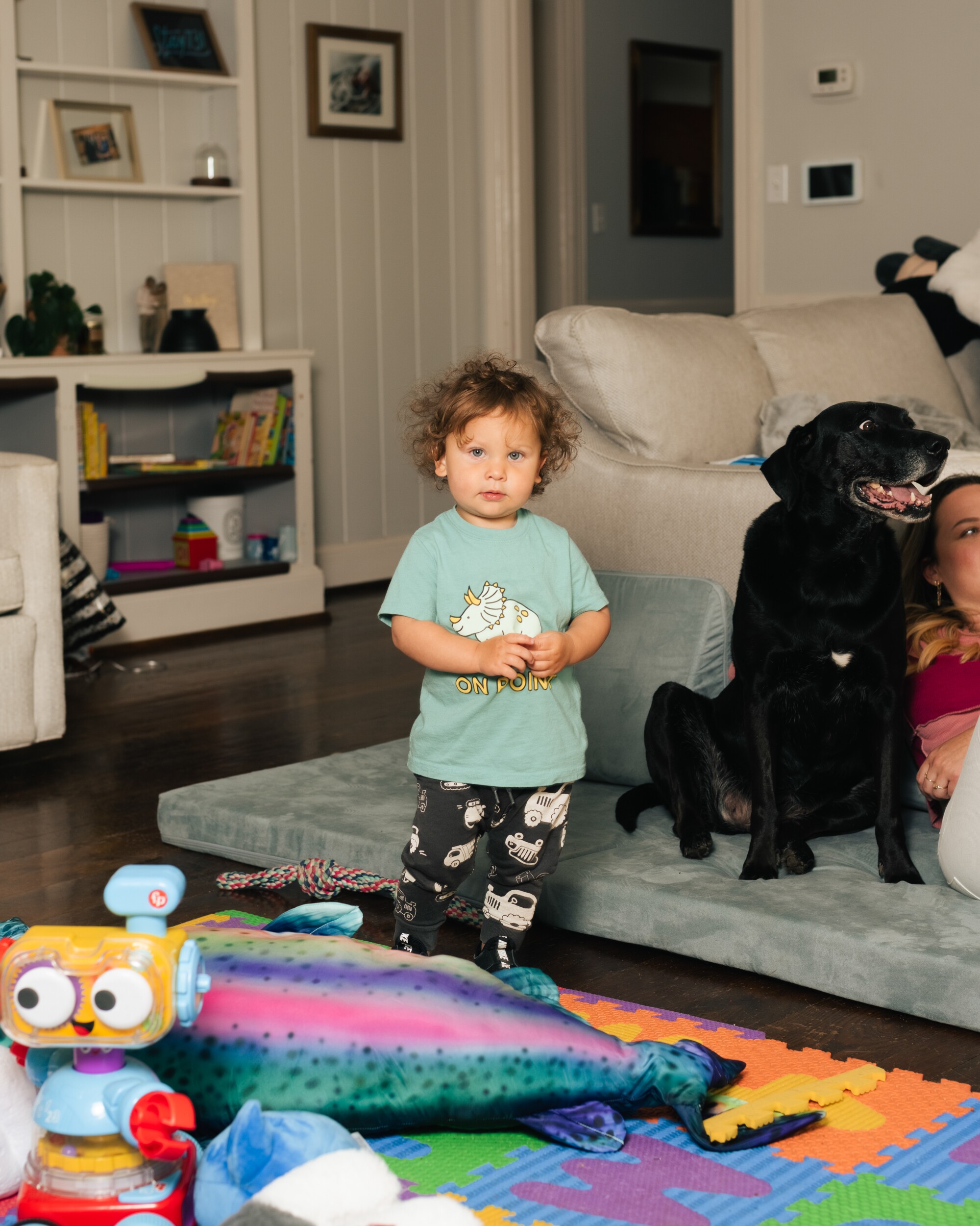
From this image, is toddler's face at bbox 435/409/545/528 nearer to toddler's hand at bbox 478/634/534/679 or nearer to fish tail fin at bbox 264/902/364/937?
toddler's hand at bbox 478/634/534/679

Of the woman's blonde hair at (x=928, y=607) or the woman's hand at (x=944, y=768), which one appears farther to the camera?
the woman's blonde hair at (x=928, y=607)

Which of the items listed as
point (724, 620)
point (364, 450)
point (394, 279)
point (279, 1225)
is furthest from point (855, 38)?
point (279, 1225)

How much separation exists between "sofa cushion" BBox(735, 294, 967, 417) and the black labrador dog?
1264mm

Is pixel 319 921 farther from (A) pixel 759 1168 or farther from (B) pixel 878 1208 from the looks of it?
(B) pixel 878 1208

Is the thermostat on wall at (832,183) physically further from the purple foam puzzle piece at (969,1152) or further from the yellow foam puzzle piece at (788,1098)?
the purple foam puzzle piece at (969,1152)

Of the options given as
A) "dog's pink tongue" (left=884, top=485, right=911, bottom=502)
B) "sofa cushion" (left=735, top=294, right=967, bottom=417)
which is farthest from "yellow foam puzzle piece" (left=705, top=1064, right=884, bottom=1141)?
"sofa cushion" (left=735, top=294, right=967, bottom=417)

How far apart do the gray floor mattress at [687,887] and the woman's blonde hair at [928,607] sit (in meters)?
0.28

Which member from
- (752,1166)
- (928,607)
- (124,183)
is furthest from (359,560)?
(752,1166)

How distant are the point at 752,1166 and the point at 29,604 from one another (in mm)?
2170

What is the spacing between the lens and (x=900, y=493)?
1947mm

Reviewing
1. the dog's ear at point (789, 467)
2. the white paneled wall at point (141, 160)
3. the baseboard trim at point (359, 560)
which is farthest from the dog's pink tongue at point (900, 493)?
the baseboard trim at point (359, 560)

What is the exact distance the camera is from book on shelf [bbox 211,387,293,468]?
195 inches

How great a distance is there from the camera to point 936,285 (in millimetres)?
3863

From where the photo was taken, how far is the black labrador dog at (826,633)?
196cm
